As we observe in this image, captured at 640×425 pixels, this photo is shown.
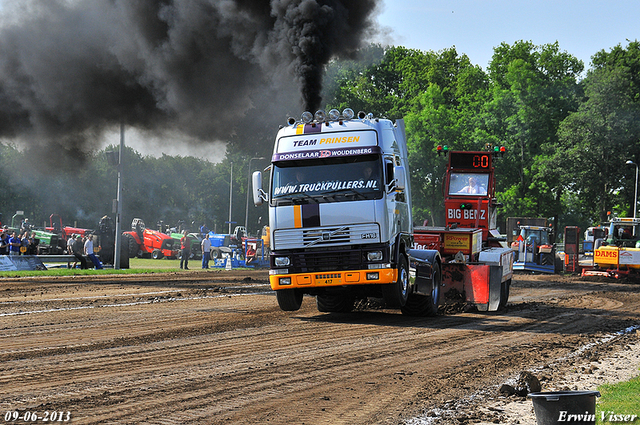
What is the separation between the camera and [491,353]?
31.1ft

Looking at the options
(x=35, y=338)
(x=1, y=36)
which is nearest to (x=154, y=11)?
(x=1, y=36)

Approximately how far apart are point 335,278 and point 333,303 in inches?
97.7

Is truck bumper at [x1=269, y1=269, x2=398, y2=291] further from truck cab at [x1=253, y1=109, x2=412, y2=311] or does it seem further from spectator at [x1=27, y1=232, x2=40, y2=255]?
spectator at [x1=27, y1=232, x2=40, y2=255]

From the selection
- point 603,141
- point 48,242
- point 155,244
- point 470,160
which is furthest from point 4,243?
point 603,141

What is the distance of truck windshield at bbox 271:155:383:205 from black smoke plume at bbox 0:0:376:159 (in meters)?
7.57

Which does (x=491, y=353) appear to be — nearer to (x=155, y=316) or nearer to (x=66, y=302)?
(x=155, y=316)

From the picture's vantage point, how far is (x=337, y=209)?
12.1 metres

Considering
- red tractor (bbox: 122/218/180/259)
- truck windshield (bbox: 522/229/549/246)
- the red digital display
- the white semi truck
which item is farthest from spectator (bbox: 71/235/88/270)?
truck windshield (bbox: 522/229/549/246)

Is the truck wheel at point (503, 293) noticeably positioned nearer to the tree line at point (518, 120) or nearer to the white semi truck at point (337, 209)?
the white semi truck at point (337, 209)

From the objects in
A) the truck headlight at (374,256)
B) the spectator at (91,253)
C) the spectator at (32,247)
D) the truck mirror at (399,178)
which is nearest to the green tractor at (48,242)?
the spectator at (32,247)

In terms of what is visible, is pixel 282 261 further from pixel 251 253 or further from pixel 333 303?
pixel 251 253

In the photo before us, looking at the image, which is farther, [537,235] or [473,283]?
[537,235]

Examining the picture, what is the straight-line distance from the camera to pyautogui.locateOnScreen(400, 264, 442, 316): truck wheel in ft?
45.4

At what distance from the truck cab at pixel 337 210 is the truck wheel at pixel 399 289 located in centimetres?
2
